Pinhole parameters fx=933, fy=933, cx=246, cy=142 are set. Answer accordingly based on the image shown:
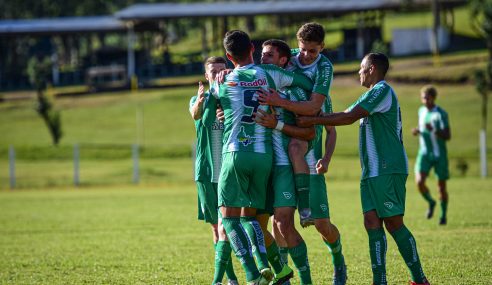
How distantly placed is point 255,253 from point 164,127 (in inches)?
1954

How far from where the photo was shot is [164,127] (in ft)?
192

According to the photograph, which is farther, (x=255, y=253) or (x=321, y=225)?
(x=321, y=225)

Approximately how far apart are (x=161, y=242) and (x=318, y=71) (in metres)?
6.72

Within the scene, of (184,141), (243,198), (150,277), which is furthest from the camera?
(184,141)

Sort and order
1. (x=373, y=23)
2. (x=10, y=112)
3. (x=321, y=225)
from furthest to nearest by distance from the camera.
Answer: (x=373, y=23) → (x=10, y=112) → (x=321, y=225)

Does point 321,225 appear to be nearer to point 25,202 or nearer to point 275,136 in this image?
point 275,136

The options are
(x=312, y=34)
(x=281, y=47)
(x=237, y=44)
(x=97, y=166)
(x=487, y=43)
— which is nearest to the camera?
(x=237, y=44)

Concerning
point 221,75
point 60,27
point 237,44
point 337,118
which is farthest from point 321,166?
point 60,27

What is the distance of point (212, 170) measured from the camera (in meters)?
10.3

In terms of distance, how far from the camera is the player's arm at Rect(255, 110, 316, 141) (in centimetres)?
915

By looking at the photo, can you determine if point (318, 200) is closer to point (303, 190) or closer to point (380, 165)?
point (303, 190)

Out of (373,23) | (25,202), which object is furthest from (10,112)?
(25,202)

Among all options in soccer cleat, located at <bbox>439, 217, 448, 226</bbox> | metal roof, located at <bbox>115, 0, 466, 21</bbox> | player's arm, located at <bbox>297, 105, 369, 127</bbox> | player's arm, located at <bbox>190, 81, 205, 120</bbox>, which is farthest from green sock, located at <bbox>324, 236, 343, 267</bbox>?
metal roof, located at <bbox>115, 0, 466, 21</bbox>

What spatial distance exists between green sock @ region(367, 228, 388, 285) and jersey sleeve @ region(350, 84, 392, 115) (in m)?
1.27
